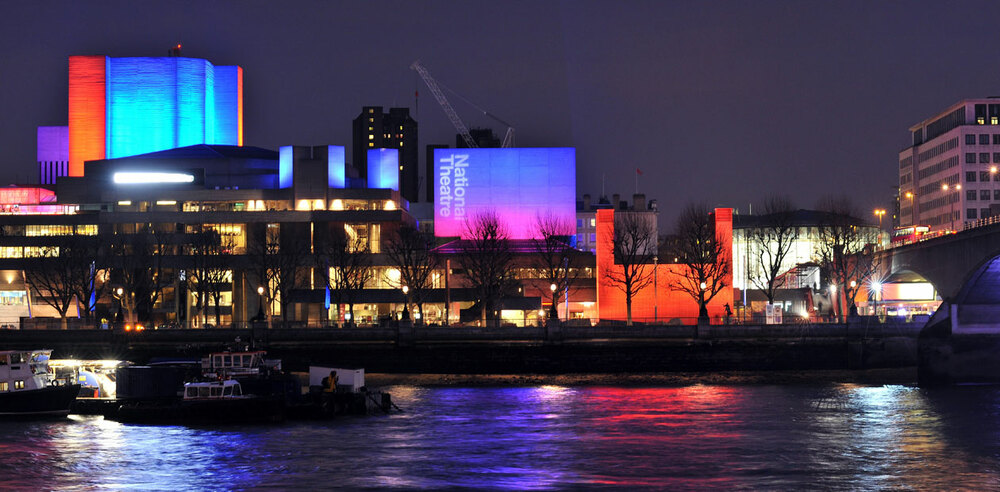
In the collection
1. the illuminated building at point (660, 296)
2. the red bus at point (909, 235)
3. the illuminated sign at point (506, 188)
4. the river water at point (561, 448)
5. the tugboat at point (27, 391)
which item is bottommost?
the river water at point (561, 448)

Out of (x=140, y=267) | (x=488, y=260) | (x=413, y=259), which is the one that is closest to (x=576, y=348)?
(x=488, y=260)

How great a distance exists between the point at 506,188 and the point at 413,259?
901 inches

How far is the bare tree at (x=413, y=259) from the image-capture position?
145625mm

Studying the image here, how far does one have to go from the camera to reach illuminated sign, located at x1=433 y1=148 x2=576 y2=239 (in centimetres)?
18150

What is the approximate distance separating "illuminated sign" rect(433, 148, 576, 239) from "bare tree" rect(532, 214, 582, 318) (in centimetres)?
103

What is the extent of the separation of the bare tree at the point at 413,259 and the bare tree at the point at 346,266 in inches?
141

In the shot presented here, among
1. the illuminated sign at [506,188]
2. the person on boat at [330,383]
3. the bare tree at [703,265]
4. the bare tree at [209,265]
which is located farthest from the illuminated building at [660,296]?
the person on boat at [330,383]

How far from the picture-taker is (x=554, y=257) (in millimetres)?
164250

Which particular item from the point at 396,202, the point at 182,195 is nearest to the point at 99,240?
the point at 182,195

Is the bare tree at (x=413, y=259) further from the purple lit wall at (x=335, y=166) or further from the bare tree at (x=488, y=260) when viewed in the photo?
the purple lit wall at (x=335, y=166)

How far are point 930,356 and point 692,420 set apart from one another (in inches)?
1389

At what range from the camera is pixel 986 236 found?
99250 millimetres

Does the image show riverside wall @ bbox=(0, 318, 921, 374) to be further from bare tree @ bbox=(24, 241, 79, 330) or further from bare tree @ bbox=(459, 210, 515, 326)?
bare tree @ bbox=(24, 241, 79, 330)

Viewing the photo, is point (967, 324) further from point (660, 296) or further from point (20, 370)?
point (20, 370)
